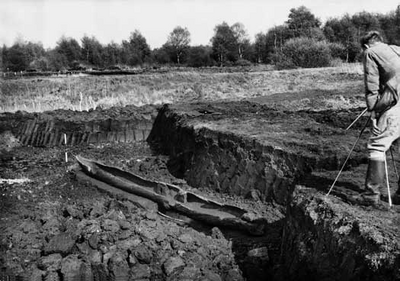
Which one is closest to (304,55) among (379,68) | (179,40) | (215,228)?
(179,40)

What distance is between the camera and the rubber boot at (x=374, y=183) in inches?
201

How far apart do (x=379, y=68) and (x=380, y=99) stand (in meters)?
0.37

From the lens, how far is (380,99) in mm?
5070

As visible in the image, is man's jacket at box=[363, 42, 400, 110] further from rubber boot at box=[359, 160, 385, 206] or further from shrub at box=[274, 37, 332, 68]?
shrub at box=[274, 37, 332, 68]

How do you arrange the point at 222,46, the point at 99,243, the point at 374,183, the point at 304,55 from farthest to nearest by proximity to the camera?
the point at 222,46 → the point at 304,55 → the point at 99,243 → the point at 374,183

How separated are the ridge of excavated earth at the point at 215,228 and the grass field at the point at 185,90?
604 centimetres

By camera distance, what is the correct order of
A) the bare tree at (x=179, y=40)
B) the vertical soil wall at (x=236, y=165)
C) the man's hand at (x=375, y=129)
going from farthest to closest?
the bare tree at (x=179, y=40) → the vertical soil wall at (x=236, y=165) → the man's hand at (x=375, y=129)

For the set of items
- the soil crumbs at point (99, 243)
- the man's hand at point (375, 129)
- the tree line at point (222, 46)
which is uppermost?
the tree line at point (222, 46)

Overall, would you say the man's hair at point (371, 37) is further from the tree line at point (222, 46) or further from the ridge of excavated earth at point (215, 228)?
the tree line at point (222, 46)

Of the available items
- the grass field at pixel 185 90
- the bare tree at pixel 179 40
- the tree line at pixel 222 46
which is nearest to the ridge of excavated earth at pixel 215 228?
the grass field at pixel 185 90

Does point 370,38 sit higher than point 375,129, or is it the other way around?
point 370,38

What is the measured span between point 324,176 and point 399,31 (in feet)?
165

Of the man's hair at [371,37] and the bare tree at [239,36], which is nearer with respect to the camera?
the man's hair at [371,37]

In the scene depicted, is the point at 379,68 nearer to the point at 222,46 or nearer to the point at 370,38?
the point at 370,38
